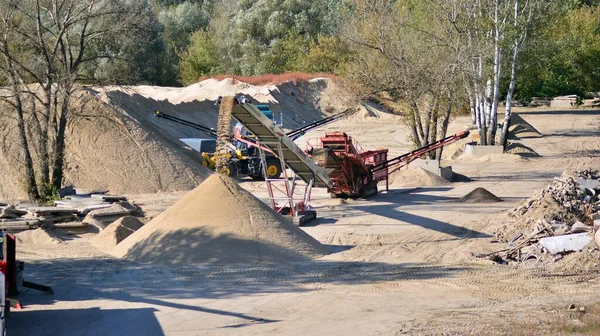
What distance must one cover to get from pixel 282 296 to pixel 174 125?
27759mm

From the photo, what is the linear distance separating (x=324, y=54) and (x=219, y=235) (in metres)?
50.5

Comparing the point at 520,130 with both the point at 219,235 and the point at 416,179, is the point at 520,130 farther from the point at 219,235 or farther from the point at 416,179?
the point at 219,235

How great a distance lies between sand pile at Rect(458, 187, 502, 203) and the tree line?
20.2 ft

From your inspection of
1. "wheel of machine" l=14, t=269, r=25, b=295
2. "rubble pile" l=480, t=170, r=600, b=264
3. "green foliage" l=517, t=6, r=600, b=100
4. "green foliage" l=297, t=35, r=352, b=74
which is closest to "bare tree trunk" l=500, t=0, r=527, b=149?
"rubble pile" l=480, t=170, r=600, b=264

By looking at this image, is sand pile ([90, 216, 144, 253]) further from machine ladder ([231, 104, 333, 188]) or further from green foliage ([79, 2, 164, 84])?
green foliage ([79, 2, 164, 84])

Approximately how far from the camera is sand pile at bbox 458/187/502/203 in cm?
2465

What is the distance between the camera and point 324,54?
66.1 meters

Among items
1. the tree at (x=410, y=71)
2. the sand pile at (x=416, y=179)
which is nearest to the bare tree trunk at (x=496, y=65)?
the tree at (x=410, y=71)

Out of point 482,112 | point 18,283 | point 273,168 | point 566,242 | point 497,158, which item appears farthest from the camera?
point 482,112

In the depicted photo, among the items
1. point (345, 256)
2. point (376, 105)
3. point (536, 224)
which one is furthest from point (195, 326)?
point (376, 105)

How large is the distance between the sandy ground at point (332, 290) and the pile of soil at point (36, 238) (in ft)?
1.38

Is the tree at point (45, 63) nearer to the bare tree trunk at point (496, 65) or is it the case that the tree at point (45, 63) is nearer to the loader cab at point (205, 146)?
the loader cab at point (205, 146)

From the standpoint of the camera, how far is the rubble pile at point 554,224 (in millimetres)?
16359

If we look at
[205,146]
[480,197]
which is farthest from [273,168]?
[480,197]
